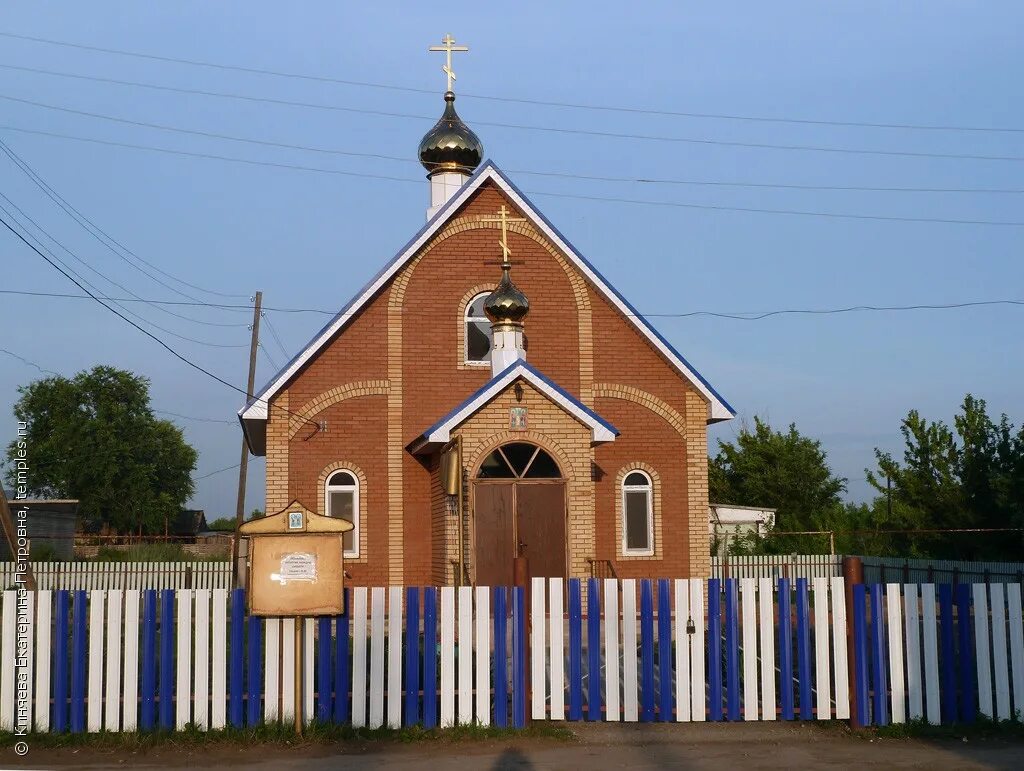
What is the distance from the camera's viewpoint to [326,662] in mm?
9430

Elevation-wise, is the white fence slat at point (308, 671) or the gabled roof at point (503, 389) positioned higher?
the gabled roof at point (503, 389)

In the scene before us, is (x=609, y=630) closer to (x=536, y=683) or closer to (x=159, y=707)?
(x=536, y=683)

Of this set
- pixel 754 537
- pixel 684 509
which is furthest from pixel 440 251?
pixel 754 537

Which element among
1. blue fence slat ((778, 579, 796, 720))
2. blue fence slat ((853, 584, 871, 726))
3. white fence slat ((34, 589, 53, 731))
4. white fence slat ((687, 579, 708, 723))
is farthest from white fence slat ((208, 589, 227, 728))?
blue fence slat ((853, 584, 871, 726))

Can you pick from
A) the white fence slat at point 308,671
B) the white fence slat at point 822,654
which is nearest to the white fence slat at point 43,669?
the white fence slat at point 308,671

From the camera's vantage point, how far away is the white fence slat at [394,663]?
938 centimetres

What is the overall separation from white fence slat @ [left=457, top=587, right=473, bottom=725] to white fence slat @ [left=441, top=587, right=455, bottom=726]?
6cm

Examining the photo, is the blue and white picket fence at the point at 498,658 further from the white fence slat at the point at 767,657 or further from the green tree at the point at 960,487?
the green tree at the point at 960,487

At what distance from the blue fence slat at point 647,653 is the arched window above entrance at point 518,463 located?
8857 millimetres

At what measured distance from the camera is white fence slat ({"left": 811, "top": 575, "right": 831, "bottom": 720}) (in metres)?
9.69

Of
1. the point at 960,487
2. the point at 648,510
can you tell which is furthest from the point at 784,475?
the point at 648,510

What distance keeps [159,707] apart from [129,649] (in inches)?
19.5

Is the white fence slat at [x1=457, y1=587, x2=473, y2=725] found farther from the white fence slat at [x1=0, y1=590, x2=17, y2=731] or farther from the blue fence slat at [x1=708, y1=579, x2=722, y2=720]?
the white fence slat at [x1=0, y1=590, x2=17, y2=731]

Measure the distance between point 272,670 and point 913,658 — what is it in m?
5.06
